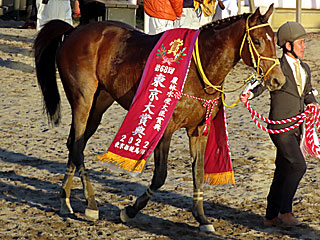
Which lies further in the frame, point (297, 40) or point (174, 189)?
point (174, 189)

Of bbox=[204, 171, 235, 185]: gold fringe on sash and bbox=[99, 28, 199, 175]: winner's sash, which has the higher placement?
bbox=[99, 28, 199, 175]: winner's sash

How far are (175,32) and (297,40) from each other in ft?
3.47

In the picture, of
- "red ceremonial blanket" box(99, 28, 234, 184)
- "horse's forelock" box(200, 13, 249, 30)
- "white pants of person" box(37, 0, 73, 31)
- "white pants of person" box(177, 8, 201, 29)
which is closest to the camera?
"horse's forelock" box(200, 13, 249, 30)

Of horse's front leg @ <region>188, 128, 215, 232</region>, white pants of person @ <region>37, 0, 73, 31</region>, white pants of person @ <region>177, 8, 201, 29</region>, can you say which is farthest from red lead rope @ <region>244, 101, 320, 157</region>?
white pants of person @ <region>37, 0, 73, 31</region>

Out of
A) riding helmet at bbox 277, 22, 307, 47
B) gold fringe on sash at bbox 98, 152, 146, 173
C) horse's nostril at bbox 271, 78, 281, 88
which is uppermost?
riding helmet at bbox 277, 22, 307, 47

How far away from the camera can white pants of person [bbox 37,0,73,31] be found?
13.3 metres

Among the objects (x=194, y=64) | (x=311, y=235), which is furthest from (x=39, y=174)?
(x=311, y=235)

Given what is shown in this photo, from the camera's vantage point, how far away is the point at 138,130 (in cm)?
590

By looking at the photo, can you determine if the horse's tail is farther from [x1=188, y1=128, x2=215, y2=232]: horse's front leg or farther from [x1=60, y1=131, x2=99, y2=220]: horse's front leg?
[x1=188, y1=128, x2=215, y2=232]: horse's front leg

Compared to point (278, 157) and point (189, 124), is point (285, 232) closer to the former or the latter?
point (278, 157)

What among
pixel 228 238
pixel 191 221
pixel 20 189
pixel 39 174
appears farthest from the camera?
pixel 39 174

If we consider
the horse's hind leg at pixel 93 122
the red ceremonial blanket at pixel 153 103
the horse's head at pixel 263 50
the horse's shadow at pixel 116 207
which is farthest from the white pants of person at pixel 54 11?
the horse's head at pixel 263 50

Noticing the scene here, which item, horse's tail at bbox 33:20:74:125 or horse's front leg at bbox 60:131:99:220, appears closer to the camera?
horse's front leg at bbox 60:131:99:220

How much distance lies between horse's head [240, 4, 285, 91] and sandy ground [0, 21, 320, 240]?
4.40 feet
